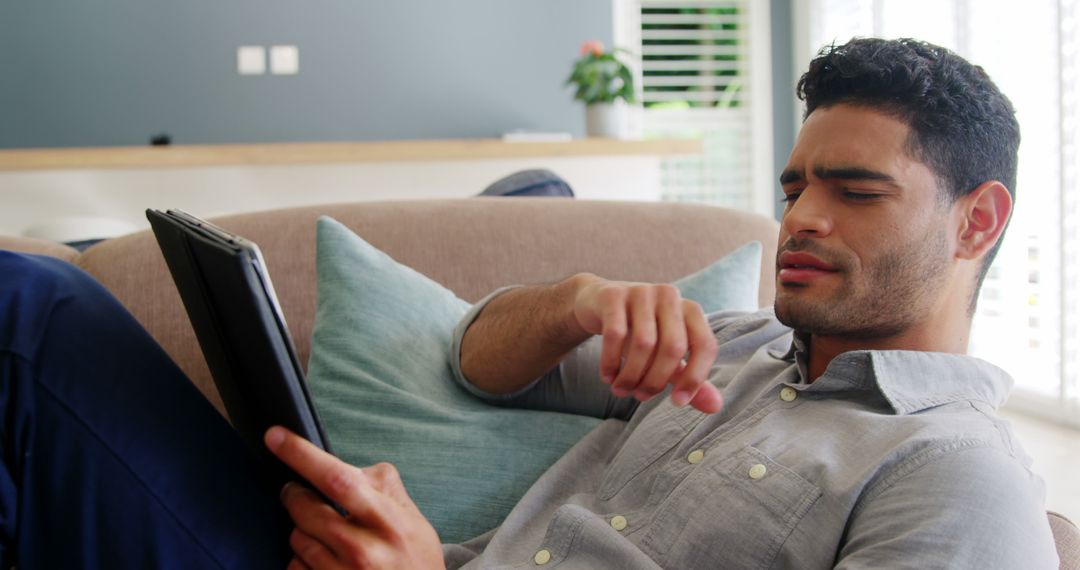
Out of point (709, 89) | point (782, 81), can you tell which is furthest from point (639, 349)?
point (782, 81)

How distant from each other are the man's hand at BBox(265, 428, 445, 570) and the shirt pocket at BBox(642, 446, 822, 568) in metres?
0.23

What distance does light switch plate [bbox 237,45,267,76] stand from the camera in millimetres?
4844

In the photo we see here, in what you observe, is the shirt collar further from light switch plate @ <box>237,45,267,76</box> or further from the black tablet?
light switch plate @ <box>237,45,267,76</box>

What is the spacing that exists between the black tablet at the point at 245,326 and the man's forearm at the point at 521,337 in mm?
359

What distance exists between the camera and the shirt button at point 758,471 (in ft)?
3.13

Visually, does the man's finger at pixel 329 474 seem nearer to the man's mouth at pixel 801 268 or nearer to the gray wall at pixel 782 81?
the man's mouth at pixel 801 268

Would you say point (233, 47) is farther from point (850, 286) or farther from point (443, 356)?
point (850, 286)

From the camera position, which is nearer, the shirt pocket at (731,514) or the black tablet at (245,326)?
the black tablet at (245,326)

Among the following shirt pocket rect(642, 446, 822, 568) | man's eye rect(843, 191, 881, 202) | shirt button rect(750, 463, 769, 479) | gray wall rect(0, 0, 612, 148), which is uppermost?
gray wall rect(0, 0, 612, 148)

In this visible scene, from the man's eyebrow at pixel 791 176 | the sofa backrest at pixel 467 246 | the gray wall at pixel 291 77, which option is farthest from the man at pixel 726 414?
the gray wall at pixel 291 77

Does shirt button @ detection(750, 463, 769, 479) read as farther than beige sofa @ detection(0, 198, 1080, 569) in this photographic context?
No

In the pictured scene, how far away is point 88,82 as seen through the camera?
471 cm

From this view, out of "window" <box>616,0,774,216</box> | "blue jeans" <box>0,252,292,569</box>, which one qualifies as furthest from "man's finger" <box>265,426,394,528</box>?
"window" <box>616,0,774,216</box>

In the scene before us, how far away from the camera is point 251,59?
4852 mm
